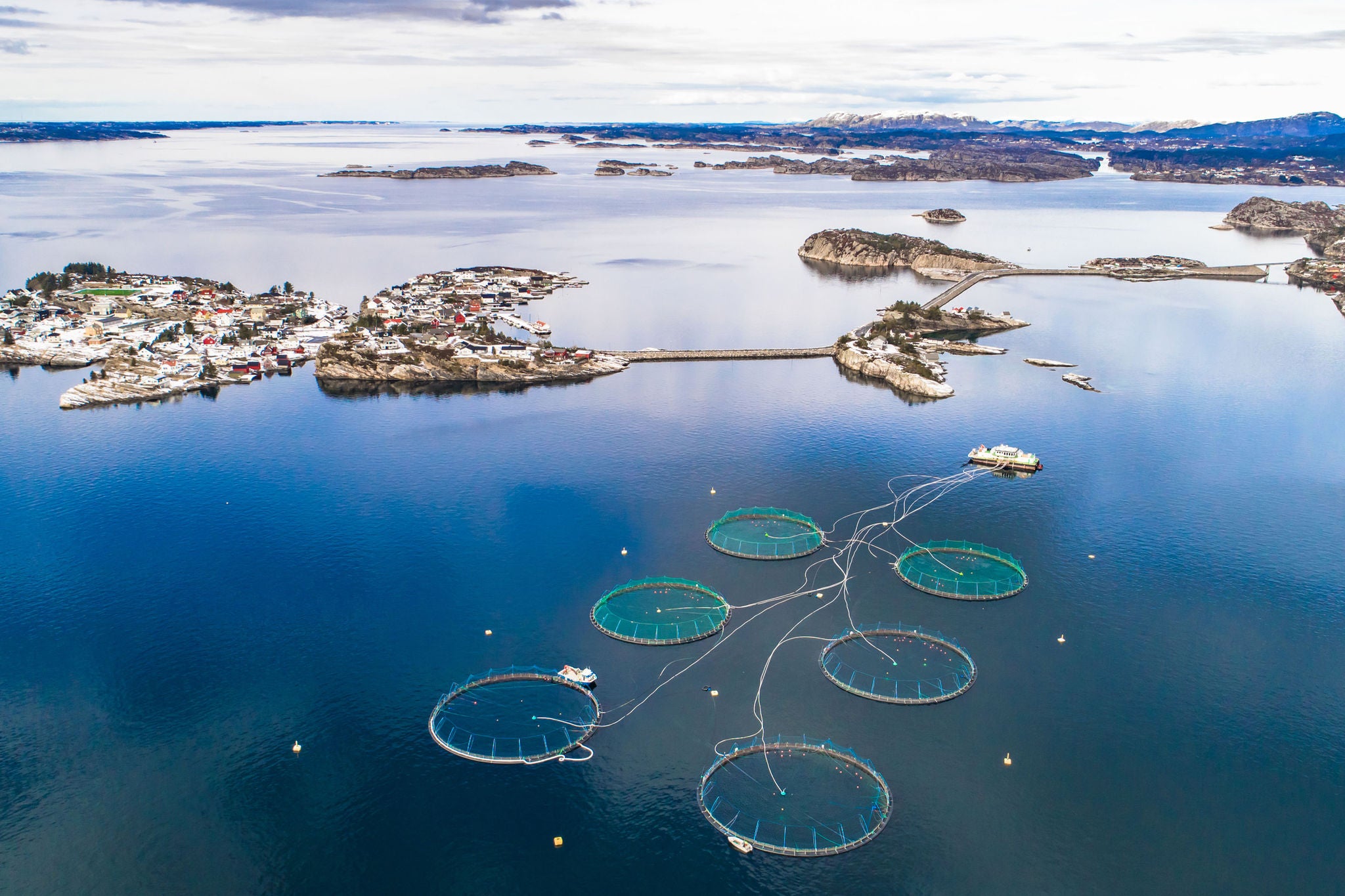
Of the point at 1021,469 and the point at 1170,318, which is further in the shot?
the point at 1170,318

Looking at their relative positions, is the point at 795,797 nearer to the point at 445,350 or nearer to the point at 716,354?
the point at 716,354

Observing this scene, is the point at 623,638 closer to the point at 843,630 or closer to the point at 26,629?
the point at 843,630

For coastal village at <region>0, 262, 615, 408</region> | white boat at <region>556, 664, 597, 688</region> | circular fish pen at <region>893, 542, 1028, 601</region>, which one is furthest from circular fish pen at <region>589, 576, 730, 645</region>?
coastal village at <region>0, 262, 615, 408</region>

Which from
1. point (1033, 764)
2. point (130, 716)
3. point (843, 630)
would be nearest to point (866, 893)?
point (1033, 764)

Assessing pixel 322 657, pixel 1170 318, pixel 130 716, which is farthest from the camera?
pixel 1170 318

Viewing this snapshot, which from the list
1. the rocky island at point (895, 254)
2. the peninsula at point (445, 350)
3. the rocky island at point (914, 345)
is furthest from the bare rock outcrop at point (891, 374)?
the rocky island at point (895, 254)

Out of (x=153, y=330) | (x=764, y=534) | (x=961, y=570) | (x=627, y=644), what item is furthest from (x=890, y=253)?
(x=627, y=644)
